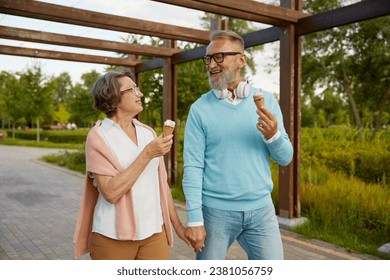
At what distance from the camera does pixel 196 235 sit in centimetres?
207

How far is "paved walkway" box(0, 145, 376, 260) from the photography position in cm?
453

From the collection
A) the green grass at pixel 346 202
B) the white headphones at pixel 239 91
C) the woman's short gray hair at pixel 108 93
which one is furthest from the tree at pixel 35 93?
the white headphones at pixel 239 91

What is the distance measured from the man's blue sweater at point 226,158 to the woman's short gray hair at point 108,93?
1.32 ft

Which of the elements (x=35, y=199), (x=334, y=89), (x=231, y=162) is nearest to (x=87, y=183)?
(x=231, y=162)

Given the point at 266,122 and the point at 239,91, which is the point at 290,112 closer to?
the point at 239,91

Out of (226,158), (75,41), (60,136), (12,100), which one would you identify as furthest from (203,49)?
(12,100)

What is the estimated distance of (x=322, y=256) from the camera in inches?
176

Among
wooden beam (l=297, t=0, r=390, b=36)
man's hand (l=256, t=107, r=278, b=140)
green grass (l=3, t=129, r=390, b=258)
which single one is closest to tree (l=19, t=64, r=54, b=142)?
green grass (l=3, t=129, r=390, b=258)

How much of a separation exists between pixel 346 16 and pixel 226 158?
353 cm

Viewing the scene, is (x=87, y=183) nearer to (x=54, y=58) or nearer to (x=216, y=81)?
(x=216, y=81)

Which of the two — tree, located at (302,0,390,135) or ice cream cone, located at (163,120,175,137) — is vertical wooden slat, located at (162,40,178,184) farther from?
ice cream cone, located at (163,120,175,137)

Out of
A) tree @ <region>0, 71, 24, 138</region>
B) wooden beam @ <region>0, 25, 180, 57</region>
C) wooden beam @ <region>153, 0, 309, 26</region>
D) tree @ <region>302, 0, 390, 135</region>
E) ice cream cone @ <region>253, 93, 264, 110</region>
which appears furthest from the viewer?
tree @ <region>0, 71, 24, 138</region>

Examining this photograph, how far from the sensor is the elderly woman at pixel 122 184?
190 centimetres

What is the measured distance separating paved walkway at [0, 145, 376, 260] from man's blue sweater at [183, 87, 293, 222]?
8.10ft
